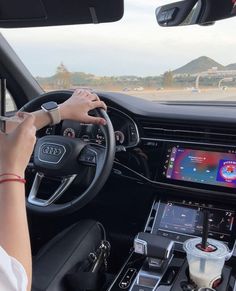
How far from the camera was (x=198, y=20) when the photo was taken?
3.37 feet

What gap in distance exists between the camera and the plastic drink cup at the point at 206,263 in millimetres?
1759

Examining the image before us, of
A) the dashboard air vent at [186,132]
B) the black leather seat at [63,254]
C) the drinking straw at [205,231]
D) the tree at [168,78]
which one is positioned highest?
the tree at [168,78]

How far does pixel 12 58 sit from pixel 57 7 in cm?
171

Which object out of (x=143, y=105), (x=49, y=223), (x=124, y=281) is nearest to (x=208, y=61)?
(x=143, y=105)

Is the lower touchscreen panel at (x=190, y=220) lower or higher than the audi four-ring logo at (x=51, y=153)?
lower

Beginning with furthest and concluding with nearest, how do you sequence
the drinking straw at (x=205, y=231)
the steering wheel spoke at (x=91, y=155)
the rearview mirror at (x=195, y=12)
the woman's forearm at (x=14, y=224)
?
the steering wheel spoke at (x=91, y=155)
the drinking straw at (x=205, y=231)
the woman's forearm at (x=14, y=224)
the rearview mirror at (x=195, y=12)

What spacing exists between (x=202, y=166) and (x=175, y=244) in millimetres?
365

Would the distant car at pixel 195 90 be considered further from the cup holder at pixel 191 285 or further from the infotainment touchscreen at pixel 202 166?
the cup holder at pixel 191 285

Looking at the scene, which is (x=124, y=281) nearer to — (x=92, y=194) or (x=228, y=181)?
(x=92, y=194)

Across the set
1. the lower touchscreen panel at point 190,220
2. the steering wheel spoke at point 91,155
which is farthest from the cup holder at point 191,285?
the steering wheel spoke at point 91,155

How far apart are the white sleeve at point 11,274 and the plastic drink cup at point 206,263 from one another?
0.89m

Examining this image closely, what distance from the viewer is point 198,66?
2.28 meters

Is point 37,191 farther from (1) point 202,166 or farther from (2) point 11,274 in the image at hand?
(2) point 11,274

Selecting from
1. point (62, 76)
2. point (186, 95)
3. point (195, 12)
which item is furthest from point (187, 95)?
point (195, 12)
